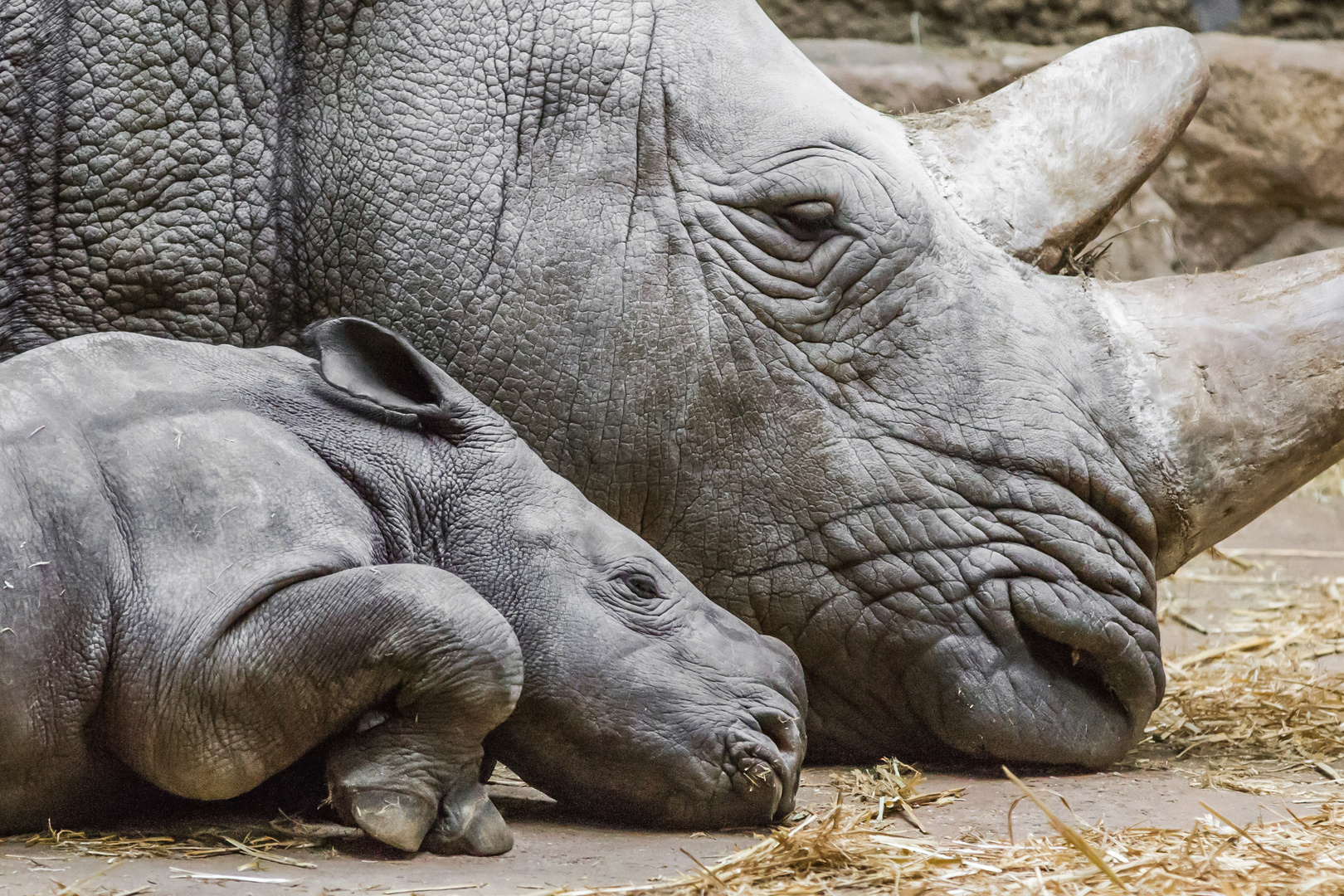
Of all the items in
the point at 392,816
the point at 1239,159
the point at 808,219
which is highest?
the point at 1239,159

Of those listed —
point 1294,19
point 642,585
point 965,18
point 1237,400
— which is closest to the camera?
point 642,585

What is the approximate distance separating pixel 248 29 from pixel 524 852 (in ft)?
6.78

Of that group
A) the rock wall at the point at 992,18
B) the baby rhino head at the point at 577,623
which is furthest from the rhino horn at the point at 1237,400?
the rock wall at the point at 992,18

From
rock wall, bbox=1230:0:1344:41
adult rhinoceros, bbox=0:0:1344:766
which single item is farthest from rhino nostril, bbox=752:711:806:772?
rock wall, bbox=1230:0:1344:41

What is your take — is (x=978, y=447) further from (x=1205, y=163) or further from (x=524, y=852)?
(x=1205, y=163)

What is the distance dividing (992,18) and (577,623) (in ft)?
19.8

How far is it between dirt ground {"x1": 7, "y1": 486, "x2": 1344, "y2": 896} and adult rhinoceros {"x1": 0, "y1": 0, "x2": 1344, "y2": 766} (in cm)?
17

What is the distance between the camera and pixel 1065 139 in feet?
14.2

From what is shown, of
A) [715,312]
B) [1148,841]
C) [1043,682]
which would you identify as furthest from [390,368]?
[1148,841]

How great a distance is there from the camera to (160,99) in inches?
154

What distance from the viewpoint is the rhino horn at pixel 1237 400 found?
13.0ft

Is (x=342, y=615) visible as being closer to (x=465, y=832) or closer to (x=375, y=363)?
(x=465, y=832)

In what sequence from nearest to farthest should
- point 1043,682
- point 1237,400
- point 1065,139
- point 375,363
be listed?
point 375,363
point 1043,682
point 1237,400
point 1065,139

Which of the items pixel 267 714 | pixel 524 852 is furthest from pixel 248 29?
pixel 524 852
